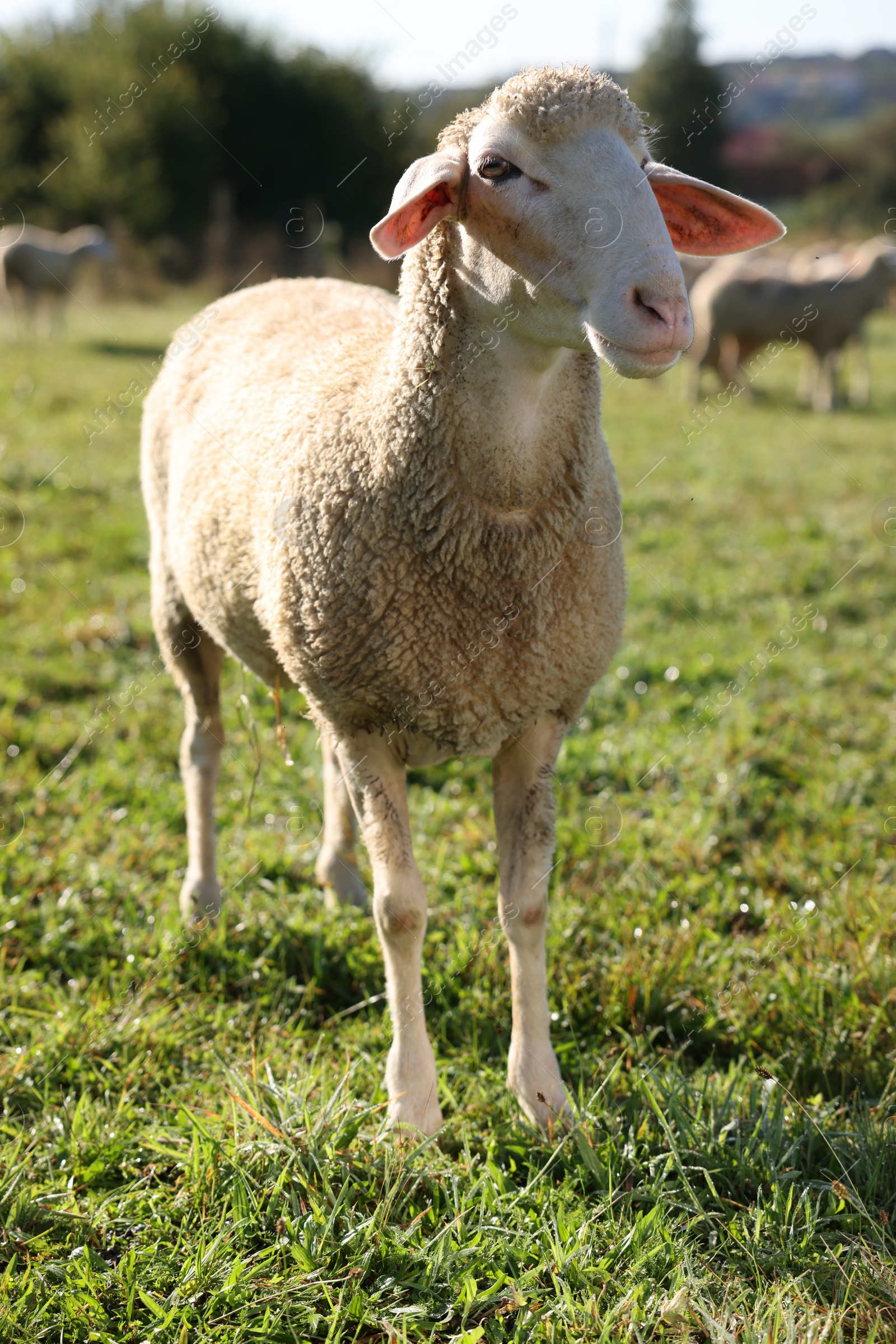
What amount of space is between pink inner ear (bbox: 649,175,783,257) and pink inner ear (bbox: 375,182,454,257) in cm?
43

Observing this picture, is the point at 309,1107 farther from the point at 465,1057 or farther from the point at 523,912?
the point at 523,912

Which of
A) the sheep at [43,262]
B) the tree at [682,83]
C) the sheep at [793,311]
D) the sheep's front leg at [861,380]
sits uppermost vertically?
the tree at [682,83]

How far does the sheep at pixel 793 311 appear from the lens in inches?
458

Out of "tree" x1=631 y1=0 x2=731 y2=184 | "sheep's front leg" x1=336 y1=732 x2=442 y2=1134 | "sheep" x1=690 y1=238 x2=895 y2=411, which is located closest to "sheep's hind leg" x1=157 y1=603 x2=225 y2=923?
"sheep's front leg" x1=336 y1=732 x2=442 y2=1134

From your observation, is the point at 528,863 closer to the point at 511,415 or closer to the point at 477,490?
the point at 477,490

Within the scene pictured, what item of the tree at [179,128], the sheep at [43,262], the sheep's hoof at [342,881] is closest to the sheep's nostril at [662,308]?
the sheep's hoof at [342,881]

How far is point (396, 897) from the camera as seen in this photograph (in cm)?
222

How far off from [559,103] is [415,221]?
32 centimetres

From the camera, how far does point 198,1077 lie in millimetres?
2301

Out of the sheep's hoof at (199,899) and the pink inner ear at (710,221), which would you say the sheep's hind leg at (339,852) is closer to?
the sheep's hoof at (199,899)

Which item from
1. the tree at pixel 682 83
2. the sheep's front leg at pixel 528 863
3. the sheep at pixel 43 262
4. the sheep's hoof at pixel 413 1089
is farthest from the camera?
the tree at pixel 682 83

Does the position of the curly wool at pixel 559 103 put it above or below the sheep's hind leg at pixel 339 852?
above

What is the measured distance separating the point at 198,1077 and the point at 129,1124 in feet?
0.64

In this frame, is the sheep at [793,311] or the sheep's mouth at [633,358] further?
the sheep at [793,311]
